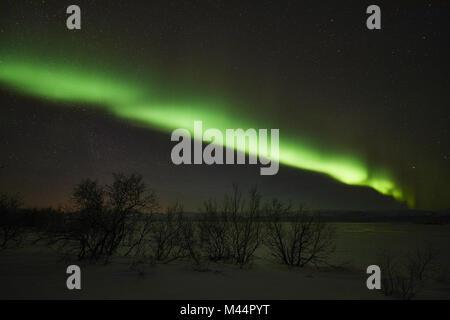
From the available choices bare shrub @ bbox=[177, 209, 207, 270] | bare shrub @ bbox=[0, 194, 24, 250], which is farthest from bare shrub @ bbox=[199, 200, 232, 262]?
bare shrub @ bbox=[0, 194, 24, 250]

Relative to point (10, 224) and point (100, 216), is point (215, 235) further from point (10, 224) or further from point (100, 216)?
point (10, 224)

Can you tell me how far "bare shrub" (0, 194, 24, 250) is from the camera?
20219mm

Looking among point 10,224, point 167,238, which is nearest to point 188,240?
point 167,238

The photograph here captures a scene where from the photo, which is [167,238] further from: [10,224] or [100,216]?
[10,224]

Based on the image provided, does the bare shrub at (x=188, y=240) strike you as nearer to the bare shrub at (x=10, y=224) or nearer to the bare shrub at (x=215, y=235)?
the bare shrub at (x=215, y=235)

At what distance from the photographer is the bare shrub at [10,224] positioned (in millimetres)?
20219

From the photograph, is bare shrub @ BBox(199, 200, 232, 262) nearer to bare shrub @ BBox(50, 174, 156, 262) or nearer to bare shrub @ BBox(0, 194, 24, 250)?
bare shrub @ BBox(50, 174, 156, 262)

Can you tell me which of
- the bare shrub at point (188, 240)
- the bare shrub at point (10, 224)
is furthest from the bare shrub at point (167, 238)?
the bare shrub at point (10, 224)

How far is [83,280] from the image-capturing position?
10867 millimetres

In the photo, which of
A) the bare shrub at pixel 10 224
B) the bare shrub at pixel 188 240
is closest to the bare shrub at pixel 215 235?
the bare shrub at pixel 188 240

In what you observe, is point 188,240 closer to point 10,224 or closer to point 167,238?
point 167,238

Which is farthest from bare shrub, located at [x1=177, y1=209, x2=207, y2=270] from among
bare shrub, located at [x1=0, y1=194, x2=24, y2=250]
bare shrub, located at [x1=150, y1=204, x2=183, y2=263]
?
bare shrub, located at [x1=0, y1=194, x2=24, y2=250]

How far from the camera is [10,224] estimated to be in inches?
826
